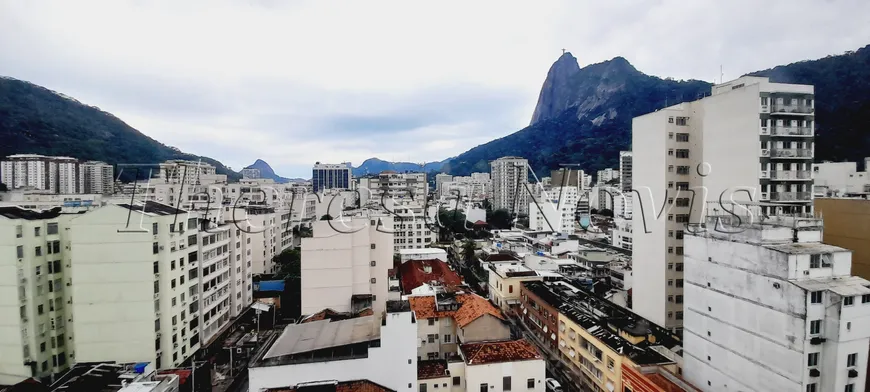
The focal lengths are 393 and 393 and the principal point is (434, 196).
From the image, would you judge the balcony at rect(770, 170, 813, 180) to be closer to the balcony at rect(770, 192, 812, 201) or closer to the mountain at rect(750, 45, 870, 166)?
the balcony at rect(770, 192, 812, 201)

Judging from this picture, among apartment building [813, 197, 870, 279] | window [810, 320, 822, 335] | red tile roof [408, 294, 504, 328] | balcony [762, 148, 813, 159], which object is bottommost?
red tile roof [408, 294, 504, 328]

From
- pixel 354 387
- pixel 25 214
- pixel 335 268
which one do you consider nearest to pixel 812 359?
pixel 354 387

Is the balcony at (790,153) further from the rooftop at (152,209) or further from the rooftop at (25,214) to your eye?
the rooftop at (25,214)

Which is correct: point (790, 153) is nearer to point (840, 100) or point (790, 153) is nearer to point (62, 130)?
point (840, 100)

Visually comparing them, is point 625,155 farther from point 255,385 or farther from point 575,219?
point 255,385

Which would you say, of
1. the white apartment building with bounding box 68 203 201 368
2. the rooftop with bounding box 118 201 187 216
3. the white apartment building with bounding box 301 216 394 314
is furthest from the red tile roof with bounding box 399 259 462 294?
the white apartment building with bounding box 68 203 201 368

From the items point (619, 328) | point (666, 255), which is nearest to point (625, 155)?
point (666, 255)
